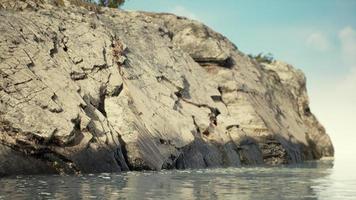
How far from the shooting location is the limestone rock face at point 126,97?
80.9 ft

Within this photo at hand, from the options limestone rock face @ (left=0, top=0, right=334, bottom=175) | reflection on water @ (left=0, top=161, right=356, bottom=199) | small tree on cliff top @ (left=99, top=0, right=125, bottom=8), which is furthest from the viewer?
small tree on cliff top @ (left=99, top=0, right=125, bottom=8)

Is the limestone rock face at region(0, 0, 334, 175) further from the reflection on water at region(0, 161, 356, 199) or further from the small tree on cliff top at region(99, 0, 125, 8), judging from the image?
the small tree on cliff top at region(99, 0, 125, 8)

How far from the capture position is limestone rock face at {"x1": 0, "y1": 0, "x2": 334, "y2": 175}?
24656mm

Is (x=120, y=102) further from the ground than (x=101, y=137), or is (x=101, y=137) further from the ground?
(x=120, y=102)

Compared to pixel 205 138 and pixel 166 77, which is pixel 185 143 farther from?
pixel 166 77

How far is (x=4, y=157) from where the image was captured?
22438mm

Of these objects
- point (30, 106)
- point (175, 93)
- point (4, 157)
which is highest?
point (175, 93)

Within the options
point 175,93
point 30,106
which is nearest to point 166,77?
point 175,93

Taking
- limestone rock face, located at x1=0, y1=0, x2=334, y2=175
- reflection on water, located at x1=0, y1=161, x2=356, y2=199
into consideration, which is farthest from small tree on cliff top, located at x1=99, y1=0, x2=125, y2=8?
reflection on water, located at x1=0, y1=161, x2=356, y2=199

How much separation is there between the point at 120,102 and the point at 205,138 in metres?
8.87

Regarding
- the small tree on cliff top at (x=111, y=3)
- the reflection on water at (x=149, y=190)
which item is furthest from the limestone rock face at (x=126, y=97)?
the small tree on cliff top at (x=111, y=3)

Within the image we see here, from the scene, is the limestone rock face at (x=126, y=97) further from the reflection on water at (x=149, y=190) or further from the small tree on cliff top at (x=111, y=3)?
the small tree on cliff top at (x=111, y=3)

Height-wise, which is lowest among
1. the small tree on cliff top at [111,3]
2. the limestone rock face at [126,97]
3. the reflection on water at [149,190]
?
the reflection on water at [149,190]

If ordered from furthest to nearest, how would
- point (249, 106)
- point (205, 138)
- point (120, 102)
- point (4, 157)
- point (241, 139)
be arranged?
1. point (249, 106)
2. point (241, 139)
3. point (205, 138)
4. point (120, 102)
5. point (4, 157)
